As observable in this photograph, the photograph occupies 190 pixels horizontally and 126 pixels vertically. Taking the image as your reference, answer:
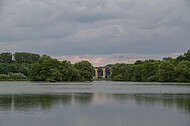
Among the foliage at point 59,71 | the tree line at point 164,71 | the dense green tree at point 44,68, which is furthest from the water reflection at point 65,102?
the dense green tree at point 44,68

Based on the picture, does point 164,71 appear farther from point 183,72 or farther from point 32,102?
point 32,102

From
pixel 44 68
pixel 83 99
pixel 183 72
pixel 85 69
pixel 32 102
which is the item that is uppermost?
pixel 44 68

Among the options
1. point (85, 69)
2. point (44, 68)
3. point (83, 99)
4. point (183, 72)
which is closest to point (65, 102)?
point (83, 99)

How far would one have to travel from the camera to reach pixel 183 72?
122 metres

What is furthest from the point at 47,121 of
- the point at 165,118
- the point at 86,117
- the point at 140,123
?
the point at 165,118

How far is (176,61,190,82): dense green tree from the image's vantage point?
123 meters

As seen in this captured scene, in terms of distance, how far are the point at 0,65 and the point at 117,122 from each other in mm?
182812

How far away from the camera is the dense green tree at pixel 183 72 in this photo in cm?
12262

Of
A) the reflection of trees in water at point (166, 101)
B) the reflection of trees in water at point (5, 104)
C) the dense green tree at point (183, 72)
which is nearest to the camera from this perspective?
the reflection of trees in water at point (5, 104)

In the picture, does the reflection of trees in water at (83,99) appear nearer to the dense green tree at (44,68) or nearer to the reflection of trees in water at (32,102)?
the reflection of trees in water at (32,102)

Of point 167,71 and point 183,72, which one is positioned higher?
point 167,71

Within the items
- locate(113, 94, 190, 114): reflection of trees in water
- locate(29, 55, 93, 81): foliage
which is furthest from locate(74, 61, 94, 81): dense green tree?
locate(113, 94, 190, 114): reflection of trees in water

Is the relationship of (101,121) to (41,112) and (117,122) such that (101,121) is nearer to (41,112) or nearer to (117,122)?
(117,122)

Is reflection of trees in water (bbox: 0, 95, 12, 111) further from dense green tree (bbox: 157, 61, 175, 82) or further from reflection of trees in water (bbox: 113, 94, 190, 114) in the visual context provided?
dense green tree (bbox: 157, 61, 175, 82)
